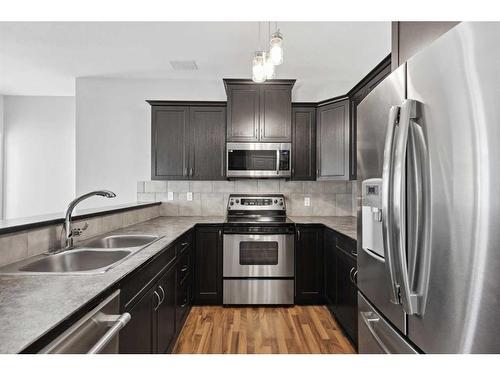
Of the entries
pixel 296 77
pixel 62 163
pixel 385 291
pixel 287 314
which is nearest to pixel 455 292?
→ pixel 385 291

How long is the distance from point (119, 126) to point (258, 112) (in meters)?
1.93

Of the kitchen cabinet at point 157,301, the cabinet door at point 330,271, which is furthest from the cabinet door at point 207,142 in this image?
the cabinet door at point 330,271

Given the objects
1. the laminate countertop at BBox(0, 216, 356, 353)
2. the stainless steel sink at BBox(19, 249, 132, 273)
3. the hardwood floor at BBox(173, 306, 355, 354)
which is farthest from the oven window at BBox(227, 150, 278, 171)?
the laminate countertop at BBox(0, 216, 356, 353)

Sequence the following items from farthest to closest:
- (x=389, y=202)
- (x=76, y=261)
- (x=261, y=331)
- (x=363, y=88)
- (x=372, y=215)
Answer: (x=363, y=88) → (x=261, y=331) → (x=76, y=261) → (x=372, y=215) → (x=389, y=202)

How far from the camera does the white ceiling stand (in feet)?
8.78

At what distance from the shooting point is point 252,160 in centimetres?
336

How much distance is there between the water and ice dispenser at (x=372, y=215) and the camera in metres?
1.05

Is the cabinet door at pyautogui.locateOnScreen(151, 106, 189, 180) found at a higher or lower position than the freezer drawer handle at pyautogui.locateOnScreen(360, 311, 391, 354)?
higher

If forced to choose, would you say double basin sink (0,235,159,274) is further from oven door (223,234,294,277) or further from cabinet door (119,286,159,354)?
oven door (223,234,294,277)

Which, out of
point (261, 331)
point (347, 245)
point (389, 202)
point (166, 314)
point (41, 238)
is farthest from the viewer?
point (261, 331)

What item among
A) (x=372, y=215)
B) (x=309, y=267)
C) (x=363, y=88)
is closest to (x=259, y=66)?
(x=363, y=88)

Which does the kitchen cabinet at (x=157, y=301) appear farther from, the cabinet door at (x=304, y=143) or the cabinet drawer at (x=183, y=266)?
the cabinet door at (x=304, y=143)

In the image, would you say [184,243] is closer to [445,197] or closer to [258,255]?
[258,255]
